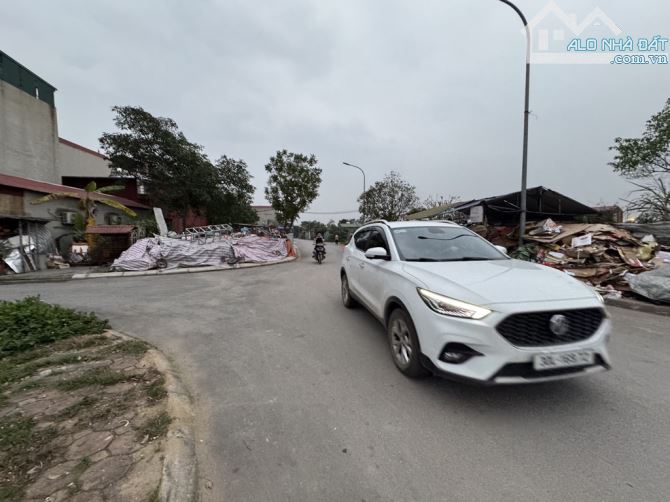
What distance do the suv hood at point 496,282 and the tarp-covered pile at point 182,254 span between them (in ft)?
39.9

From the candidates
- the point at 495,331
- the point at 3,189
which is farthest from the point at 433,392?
the point at 3,189

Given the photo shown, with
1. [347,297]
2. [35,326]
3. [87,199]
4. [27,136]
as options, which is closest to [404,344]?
[347,297]

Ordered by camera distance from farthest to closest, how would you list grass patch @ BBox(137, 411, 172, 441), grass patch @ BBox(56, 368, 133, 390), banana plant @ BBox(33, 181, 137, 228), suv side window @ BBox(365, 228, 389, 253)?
1. banana plant @ BBox(33, 181, 137, 228)
2. suv side window @ BBox(365, 228, 389, 253)
3. grass patch @ BBox(56, 368, 133, 390)
4. grass patch @ BBox(137, 411, 172, 441)

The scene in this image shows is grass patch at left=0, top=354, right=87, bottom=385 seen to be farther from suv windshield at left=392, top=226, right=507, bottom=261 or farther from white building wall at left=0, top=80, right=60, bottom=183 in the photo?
white building wall at left=0, top=80, right=60, bottom=183

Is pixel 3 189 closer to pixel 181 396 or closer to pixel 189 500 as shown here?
pixel 181 396

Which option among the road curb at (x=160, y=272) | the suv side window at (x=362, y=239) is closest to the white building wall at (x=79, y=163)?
the road curb at (x=160, y=272)

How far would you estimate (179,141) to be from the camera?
22297 millimetres

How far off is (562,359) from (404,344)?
134 centimetres

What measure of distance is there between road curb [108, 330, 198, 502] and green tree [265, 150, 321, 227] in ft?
79.2

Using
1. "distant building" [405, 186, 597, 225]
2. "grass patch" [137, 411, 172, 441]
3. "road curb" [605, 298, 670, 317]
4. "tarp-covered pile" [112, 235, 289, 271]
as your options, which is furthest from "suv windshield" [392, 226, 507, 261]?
"tarp-covered pile" [112, 235, 289, 271]

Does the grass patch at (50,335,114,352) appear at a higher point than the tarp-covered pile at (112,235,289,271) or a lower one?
lower

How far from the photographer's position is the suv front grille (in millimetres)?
2338

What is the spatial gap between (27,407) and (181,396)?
1.19 metres

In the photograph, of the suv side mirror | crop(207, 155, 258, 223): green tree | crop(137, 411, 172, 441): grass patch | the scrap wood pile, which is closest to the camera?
crop(137, 411, 172, 441): grass patch
